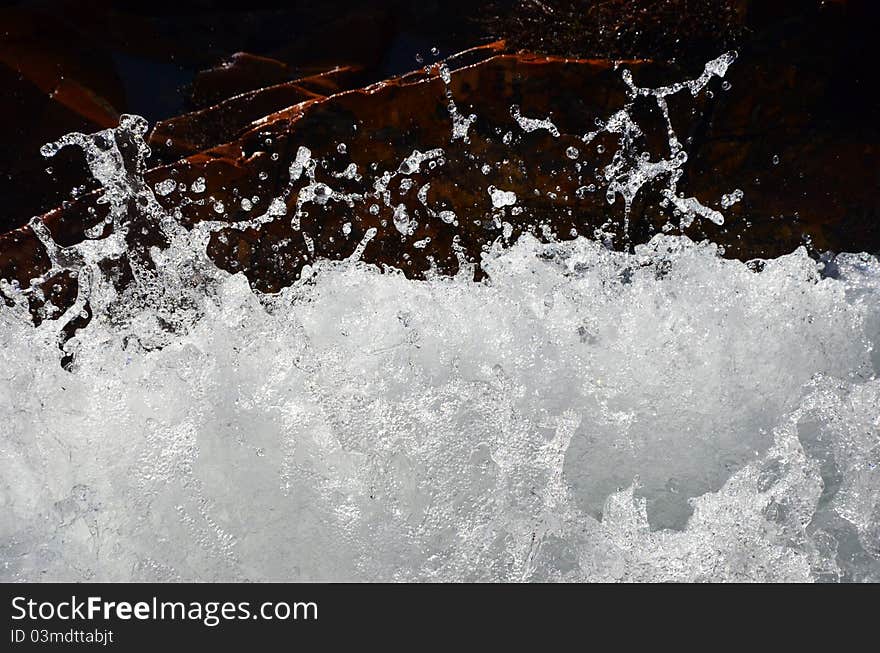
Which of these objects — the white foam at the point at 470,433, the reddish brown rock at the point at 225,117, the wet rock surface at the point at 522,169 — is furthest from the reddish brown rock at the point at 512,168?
the white foam at the point at 470,433

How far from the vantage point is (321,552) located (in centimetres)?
177

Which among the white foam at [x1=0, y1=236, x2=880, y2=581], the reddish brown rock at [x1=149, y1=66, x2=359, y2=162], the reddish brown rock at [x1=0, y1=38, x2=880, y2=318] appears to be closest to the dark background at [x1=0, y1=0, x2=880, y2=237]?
the reddish brown rock at [x1=149, y1=66, x2=359, y2=162]

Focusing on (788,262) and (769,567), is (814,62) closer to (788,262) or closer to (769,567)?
(788,262)

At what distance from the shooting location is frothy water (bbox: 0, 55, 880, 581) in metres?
1.71

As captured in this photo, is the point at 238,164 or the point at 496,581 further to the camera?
the point at 238,164

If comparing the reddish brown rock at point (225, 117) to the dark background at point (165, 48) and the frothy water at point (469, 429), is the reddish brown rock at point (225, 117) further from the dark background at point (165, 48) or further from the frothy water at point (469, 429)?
the frothy water at point (469, 429)

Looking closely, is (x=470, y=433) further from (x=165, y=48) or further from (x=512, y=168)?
(x=165, y=48)

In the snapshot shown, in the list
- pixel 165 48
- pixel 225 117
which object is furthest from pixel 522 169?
pixel 165 48

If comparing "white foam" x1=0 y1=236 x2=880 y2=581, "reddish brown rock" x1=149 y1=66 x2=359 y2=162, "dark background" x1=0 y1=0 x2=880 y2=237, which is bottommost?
"white foam" x1=0 y1=236 x2=880 y2=581

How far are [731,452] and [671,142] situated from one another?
1.44 meters

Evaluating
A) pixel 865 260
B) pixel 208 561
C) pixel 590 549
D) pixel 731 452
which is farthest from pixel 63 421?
pixel 865 260

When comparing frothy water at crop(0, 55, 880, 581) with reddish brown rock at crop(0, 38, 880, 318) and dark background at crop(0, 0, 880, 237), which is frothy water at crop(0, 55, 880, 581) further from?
dark background at crop(0, 0, 880, 237)

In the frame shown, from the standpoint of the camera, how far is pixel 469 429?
1.91 metres

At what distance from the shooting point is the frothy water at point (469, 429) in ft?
5.62
